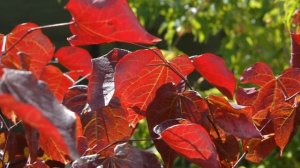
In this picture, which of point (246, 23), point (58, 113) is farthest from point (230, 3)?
point (58, 113)

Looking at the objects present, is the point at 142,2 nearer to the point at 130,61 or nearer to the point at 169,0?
the point at 169,0

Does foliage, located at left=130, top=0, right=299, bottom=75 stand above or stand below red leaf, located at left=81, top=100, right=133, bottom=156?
below

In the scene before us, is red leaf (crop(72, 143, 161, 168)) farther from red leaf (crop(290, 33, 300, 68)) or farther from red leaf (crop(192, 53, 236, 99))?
red leaf (crop(290, 33, 300, 68))

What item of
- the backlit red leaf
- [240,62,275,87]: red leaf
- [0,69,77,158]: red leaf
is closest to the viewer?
[0,69,77,158]: red leaf

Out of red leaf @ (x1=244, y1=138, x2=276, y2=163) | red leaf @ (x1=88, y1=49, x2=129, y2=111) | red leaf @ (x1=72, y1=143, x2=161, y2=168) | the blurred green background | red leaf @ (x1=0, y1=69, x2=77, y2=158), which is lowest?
the blurred green background

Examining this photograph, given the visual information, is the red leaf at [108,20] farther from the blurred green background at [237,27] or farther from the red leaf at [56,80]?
the blurred green background at [237,27]

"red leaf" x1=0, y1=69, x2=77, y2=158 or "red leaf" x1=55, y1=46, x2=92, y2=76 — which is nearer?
"red leaf" x1=0, y1=69, x2=77, y2=158

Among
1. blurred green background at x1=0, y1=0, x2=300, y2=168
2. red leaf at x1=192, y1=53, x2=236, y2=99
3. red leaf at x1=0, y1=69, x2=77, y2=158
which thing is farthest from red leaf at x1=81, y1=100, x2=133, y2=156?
blurred green background at x1=0, y1=0, x2=300, y2=168

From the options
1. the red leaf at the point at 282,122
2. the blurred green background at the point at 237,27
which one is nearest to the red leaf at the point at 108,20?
the red leaf at the point at 282,122
